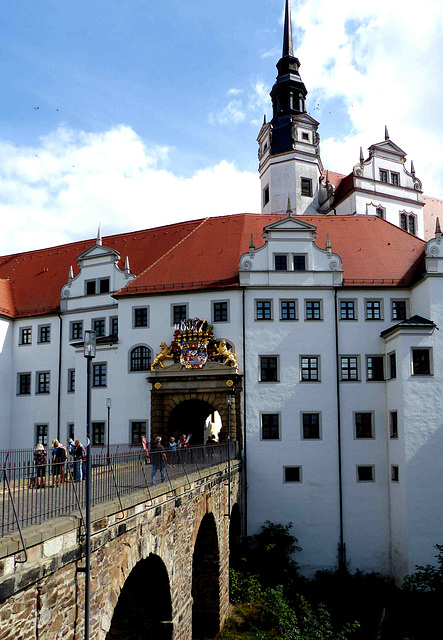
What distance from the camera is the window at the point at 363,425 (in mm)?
30312

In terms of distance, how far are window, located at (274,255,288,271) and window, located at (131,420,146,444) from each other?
9.71 m

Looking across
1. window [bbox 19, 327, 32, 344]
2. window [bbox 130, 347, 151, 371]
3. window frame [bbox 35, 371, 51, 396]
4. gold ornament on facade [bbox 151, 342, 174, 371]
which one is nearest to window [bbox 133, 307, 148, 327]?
window [bbox 130, 347, 151, 371]

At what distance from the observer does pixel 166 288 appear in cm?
3219

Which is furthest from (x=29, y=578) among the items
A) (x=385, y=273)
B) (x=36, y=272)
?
(x=36, y=272)

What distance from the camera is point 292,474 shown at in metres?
30.1

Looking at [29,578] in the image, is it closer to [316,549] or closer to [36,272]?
[316,549]

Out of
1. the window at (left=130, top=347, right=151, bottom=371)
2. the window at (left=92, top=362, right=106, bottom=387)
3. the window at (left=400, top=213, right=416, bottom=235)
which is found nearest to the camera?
the window at (left=130, top=347, right=151, bottom=371)

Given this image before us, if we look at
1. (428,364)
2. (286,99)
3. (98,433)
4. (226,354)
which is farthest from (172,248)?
(286,99)

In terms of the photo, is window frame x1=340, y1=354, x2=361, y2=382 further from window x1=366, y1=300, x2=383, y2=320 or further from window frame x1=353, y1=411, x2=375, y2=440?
window x1=366, y1=300, x2=383, y2=320

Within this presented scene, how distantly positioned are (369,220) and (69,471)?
94.0 ft

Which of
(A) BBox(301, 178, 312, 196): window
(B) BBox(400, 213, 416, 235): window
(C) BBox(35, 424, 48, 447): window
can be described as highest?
(A) BBox(301, 178, 312, 196): window

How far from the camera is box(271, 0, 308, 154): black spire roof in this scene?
152 feet

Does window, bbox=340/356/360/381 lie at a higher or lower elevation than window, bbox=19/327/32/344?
lower

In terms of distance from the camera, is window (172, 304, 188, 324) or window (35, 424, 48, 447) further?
window (35, 424, 48, 447)
